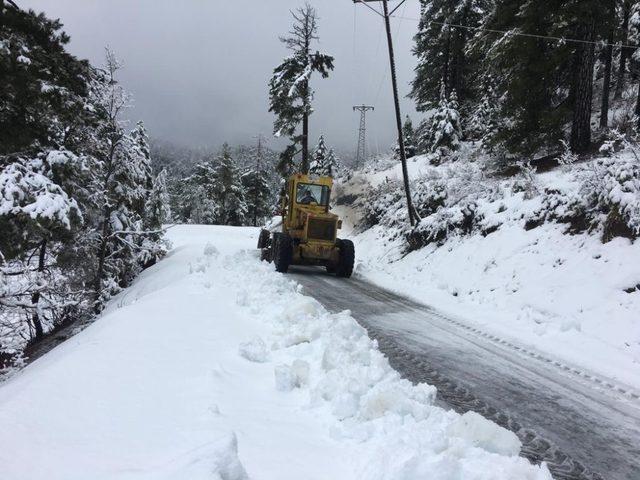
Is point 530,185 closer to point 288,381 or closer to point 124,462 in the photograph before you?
point 288,381

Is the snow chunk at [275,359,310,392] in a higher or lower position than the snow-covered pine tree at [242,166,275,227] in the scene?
lower

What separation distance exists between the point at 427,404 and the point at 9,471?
123 inches

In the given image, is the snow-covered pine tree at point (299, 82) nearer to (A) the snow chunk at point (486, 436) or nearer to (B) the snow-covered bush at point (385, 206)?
(B) the snow-covered bush at point (385, 206)

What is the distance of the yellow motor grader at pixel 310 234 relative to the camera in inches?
570

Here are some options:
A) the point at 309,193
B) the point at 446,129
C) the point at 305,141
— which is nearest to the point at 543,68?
the point at 309,193

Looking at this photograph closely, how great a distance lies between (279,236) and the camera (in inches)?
569

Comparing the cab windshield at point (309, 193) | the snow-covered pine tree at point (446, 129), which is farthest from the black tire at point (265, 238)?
the snow-covered pine tree at point (446, 129)

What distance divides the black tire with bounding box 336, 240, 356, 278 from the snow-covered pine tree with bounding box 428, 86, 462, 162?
40.9 feet

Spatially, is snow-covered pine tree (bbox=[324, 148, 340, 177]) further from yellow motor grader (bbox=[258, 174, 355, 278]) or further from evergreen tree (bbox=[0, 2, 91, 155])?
evergreen tree (bbox=[0, 2, 91, 155])

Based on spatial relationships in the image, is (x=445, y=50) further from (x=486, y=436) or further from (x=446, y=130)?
(x=486, y=436)

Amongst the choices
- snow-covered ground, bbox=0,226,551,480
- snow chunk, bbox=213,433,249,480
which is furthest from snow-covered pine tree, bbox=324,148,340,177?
snow chunk, bbox=213,433,249,480

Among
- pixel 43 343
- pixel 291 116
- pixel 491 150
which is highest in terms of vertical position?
pixel 291 116

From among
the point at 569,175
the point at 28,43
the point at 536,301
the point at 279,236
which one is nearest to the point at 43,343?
the point at 279,236

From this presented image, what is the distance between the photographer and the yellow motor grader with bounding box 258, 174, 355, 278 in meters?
14.5
